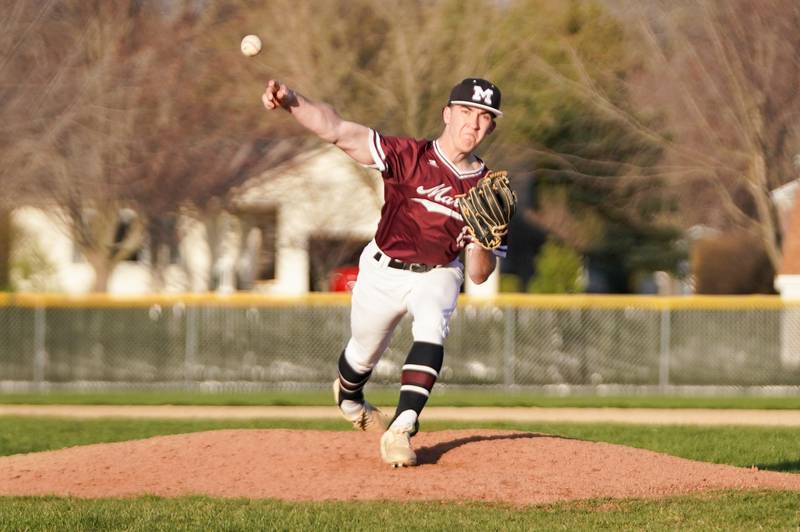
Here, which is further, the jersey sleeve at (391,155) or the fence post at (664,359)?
the fence post at (664,359)

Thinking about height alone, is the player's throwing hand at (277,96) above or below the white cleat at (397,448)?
above

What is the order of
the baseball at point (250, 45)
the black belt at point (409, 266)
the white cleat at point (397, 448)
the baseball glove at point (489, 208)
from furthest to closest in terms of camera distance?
the black belt at point (409, 266)
the white cleat at point (397, 448)
the baseball glove at point (489, 208)
the baseball at point (250, 45)

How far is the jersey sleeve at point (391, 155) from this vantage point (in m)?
8.41

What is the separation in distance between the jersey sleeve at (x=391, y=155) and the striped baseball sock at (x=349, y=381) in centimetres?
139

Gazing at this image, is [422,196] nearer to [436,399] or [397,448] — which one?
[397,448]

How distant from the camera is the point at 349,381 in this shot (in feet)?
30.4

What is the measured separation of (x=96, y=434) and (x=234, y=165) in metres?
12.9

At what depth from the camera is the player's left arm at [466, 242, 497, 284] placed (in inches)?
331

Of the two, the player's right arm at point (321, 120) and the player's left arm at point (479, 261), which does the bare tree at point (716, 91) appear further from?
the player's right arm at point (321, 120)

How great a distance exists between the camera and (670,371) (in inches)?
846

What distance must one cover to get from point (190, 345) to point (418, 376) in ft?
45.3

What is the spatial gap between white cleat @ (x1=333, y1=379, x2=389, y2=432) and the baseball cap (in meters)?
2.20

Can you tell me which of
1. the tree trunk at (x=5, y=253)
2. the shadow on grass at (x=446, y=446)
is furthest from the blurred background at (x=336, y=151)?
the shadow on grass at (x=446, y=446)

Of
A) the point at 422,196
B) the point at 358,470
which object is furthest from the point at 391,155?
the point at 358,470
